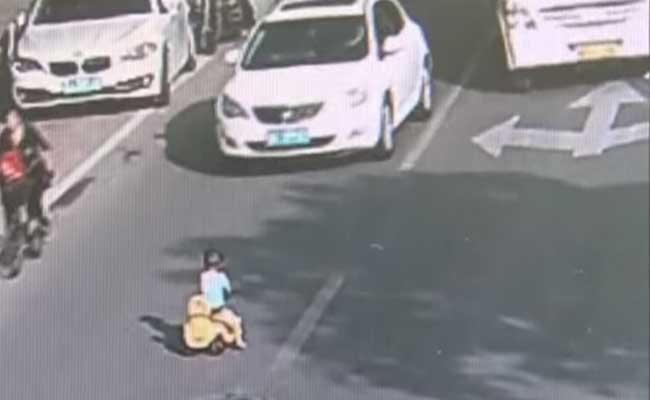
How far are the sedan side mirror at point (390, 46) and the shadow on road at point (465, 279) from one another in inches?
15.5

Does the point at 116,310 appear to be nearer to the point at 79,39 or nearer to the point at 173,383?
the point at 173,383

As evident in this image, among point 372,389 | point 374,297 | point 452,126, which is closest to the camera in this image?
point 372,389

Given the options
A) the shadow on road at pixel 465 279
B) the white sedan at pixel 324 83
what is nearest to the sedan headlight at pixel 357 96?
the white sedan at pixel 324 83

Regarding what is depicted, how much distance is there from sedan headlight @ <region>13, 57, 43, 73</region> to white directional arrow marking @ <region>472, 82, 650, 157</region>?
1423 millimetres

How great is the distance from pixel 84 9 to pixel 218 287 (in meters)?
1.41

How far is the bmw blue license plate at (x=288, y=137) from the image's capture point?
6.12 meters

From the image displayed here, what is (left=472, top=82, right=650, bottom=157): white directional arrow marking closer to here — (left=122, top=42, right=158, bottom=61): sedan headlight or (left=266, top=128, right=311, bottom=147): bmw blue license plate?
(left=266, top=128, right=311, bottom=147): bmw blue license plate

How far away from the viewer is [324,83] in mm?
6059

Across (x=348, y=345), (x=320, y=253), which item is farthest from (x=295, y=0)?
(x=348, y=345)

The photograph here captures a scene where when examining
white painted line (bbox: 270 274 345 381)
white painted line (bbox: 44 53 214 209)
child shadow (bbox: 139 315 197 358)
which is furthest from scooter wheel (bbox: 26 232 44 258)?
white painted line (bbox: 270 274 345 381)

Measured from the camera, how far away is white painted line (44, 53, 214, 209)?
19.7ft

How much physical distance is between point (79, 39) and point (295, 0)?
0.72m

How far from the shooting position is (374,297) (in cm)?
545

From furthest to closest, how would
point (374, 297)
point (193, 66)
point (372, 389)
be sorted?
point (193, 66) → point (374, 297) → point (372, 389)
